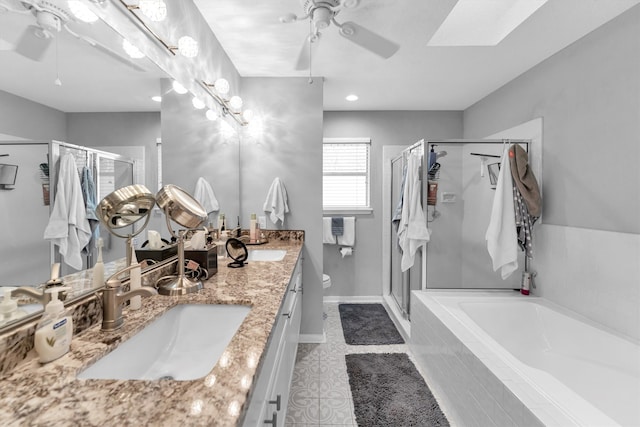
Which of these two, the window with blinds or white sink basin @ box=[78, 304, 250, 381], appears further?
the window with blinds

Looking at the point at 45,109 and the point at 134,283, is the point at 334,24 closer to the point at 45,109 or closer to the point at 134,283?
the point at 45,109

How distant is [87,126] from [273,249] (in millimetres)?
1693

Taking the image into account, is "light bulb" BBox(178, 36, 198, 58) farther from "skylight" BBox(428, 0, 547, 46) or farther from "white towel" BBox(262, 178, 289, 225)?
"skylight" BBox(428, 0, 547, 46)

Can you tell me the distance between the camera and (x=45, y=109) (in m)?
0.84

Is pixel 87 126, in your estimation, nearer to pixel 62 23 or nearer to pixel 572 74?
pixel 62 23

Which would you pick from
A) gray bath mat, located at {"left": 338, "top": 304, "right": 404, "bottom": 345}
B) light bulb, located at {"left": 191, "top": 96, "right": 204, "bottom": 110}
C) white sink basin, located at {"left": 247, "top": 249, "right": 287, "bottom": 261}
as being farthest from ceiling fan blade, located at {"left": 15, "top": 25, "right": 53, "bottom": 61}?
gray bath mat, located at {"left": 338, "top": 304, "right": 404, "bottom": 345}

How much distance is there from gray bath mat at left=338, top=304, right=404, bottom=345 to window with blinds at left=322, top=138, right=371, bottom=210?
1.19 metres

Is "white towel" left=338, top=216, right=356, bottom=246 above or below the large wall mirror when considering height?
below

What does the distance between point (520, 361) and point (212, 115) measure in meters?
2.52

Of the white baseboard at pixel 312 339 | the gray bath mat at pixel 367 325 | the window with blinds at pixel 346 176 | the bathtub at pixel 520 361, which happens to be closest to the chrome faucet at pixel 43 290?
the bathtub at pixel 520 361

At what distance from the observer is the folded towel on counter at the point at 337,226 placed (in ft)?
12.1

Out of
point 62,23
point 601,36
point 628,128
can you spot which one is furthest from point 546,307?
point 62,23

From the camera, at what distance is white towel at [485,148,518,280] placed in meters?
2.34

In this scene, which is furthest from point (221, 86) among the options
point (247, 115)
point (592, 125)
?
point (592, 125)
